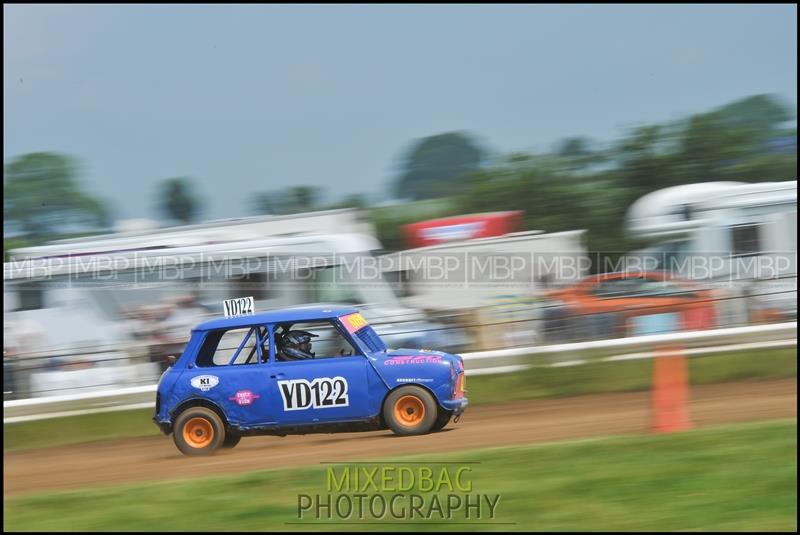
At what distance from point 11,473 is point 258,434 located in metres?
3.17

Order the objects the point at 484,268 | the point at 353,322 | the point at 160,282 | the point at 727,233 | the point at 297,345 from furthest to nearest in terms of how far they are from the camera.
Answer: the point at 484,268
the point at 727,233
the point at 160,282
the point at 353,322
the point at 297,345

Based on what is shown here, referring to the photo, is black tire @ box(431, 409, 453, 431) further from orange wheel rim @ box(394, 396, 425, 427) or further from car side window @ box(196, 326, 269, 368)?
car side window @ box(196, 326, 269, 368)

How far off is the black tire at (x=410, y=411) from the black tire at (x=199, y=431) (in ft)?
4.61

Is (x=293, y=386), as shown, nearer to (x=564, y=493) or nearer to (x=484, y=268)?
(x=564, y=493)

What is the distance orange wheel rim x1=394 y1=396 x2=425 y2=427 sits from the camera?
7758mm

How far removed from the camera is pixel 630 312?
40.1 feet

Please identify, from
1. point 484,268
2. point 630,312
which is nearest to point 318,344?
point 630,312

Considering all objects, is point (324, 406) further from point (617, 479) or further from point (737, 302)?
point (737, 302)

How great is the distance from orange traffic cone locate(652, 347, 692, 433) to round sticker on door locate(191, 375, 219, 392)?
3.86m

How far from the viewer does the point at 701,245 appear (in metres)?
15.9

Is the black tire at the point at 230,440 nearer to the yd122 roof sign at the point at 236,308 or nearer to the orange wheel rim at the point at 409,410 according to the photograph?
the yd122 roof sign at the point at 236,308

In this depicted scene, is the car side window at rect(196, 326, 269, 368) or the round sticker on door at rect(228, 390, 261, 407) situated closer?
the round sticker on door at rect(228, 390, 261, 407)

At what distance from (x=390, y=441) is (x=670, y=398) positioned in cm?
Answer: 269

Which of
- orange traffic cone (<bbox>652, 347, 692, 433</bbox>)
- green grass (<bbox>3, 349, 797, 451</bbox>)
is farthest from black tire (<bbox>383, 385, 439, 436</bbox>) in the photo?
green grass (<bbox>3, 349, 797, 451</bbox>)
